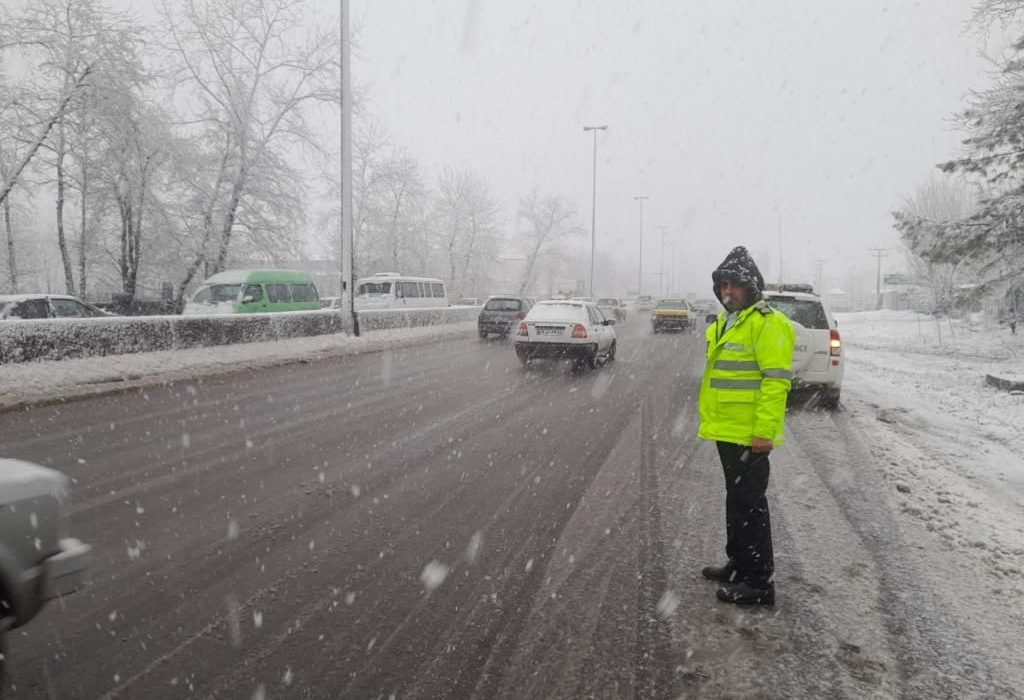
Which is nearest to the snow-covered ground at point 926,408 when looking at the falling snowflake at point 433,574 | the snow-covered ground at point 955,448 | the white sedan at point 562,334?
the snow-covered ground at point 955,448

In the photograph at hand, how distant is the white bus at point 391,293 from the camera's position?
27.9 m

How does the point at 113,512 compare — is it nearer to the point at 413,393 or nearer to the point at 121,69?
the point at 413,393

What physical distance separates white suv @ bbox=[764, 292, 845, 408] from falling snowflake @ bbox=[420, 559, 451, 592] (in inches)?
290

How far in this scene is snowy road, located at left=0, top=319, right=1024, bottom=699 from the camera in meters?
2.73

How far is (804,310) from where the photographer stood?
9891 mm

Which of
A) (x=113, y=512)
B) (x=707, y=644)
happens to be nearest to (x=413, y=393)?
(x=113, y=512)

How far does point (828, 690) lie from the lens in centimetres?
266

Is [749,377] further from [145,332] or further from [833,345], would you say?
[145,332]

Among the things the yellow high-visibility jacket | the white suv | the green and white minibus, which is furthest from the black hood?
the green and white minibus

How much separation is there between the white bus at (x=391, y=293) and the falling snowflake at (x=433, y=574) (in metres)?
24.0

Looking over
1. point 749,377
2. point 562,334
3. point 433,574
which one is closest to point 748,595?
point 749,377

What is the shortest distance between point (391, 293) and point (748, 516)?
84.4ft

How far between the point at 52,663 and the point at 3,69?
84.2 feet

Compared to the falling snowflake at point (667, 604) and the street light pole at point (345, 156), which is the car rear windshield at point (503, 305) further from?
the falling snowflake at point (667, 604)
